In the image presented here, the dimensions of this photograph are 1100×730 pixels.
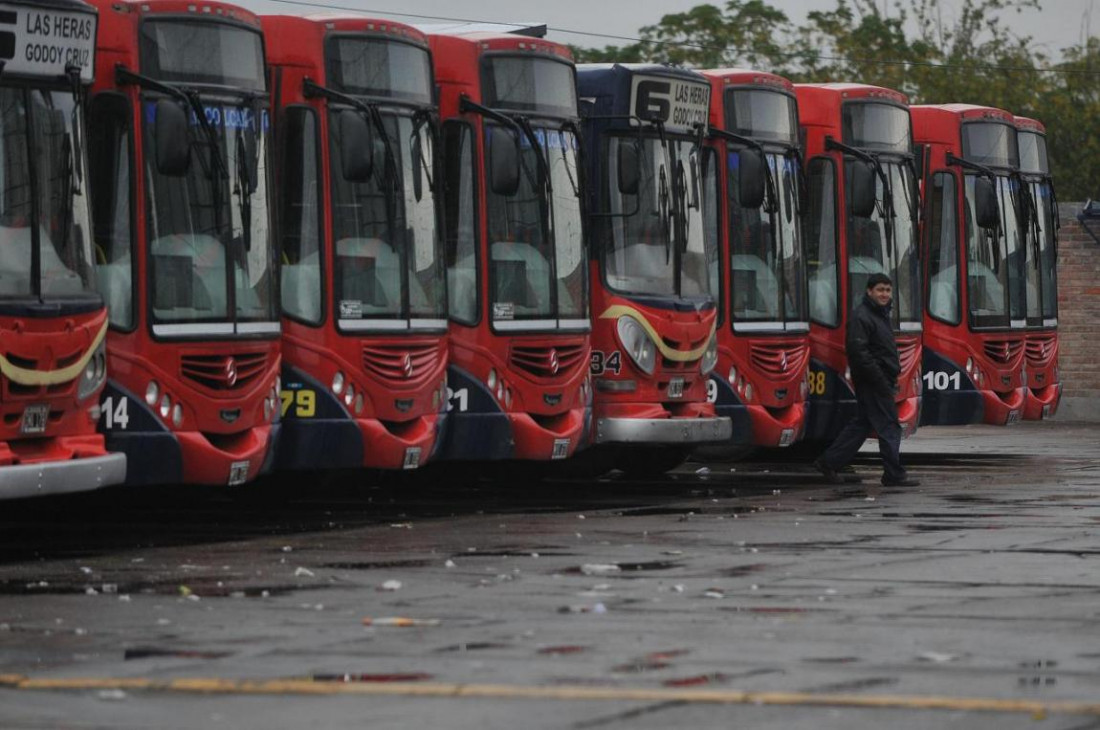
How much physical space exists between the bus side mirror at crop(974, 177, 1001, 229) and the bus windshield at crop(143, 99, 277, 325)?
1208 centimetres

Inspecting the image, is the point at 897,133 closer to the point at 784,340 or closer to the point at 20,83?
the point at 784,340

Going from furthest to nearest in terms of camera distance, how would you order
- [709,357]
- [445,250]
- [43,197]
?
1. [709,357]
2. [445,250]
3. [43,197]

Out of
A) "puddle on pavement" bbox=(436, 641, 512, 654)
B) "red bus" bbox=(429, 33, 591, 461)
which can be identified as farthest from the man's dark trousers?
"puddle on pavement" bbox=(436, 641, 512, 654)

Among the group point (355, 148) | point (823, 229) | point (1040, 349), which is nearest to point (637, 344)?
point (355, 148)

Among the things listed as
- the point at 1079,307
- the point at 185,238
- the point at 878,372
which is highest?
the point at 185,238

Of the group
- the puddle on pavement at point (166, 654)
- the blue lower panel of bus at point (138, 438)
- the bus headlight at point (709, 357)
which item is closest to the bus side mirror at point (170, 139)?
the blue lower panel of bus at point (138, 438)

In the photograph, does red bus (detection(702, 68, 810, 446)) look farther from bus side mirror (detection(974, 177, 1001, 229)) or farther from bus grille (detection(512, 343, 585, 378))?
bus side mirror (detection(974, 177, 1001, 229))

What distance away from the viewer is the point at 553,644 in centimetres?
1069

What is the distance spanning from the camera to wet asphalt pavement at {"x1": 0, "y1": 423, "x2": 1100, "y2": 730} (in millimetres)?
9000

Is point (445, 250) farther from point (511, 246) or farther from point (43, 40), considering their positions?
point (43, 40)

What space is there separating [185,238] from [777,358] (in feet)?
27.6

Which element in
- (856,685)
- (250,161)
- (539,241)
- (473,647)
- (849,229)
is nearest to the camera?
(856,685)

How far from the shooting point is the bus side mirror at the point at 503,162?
1920 centimetres

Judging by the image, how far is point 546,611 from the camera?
39.4 ft
